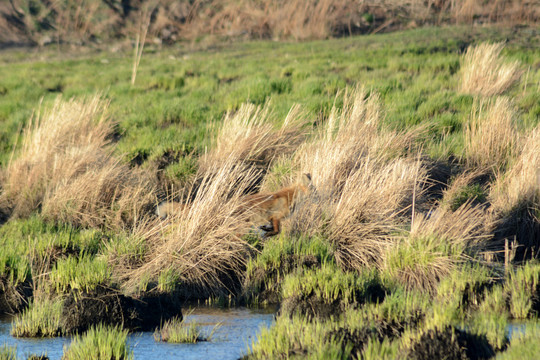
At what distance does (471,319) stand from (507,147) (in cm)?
453

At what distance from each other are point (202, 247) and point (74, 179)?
2.85 m

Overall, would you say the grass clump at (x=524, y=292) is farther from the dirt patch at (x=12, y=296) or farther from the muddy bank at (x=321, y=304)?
the dirt patch at (x=12, y=296)

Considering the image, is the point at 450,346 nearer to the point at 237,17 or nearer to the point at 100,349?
the point at 100,349

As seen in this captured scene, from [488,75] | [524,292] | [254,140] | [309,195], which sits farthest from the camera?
[488,75]

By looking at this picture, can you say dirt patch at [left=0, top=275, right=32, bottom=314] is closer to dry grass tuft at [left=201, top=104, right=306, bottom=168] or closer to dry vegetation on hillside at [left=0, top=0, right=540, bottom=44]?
dry grass tuft at [left=201, top=104, right=306, bottom=168]

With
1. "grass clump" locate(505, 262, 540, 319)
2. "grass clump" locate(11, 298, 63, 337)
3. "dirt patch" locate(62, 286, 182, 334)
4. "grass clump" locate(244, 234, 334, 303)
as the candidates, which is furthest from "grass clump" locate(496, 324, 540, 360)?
"grass clump" locate(11, 298, 63, 337)

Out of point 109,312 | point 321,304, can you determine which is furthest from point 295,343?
point 109,312

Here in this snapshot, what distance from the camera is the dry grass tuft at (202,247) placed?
648 cm

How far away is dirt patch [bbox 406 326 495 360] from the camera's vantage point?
429 cm

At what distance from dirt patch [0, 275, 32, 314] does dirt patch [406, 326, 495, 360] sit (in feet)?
11.9

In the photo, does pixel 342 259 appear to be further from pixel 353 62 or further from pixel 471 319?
pixel 353 62

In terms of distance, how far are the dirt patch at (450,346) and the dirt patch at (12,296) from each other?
3629 millimetres

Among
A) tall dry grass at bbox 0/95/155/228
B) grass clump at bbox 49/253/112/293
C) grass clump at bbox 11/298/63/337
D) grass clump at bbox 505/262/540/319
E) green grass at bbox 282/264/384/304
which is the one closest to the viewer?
grass clump at bbox 11/298/63/337

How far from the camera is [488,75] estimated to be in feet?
40.7
